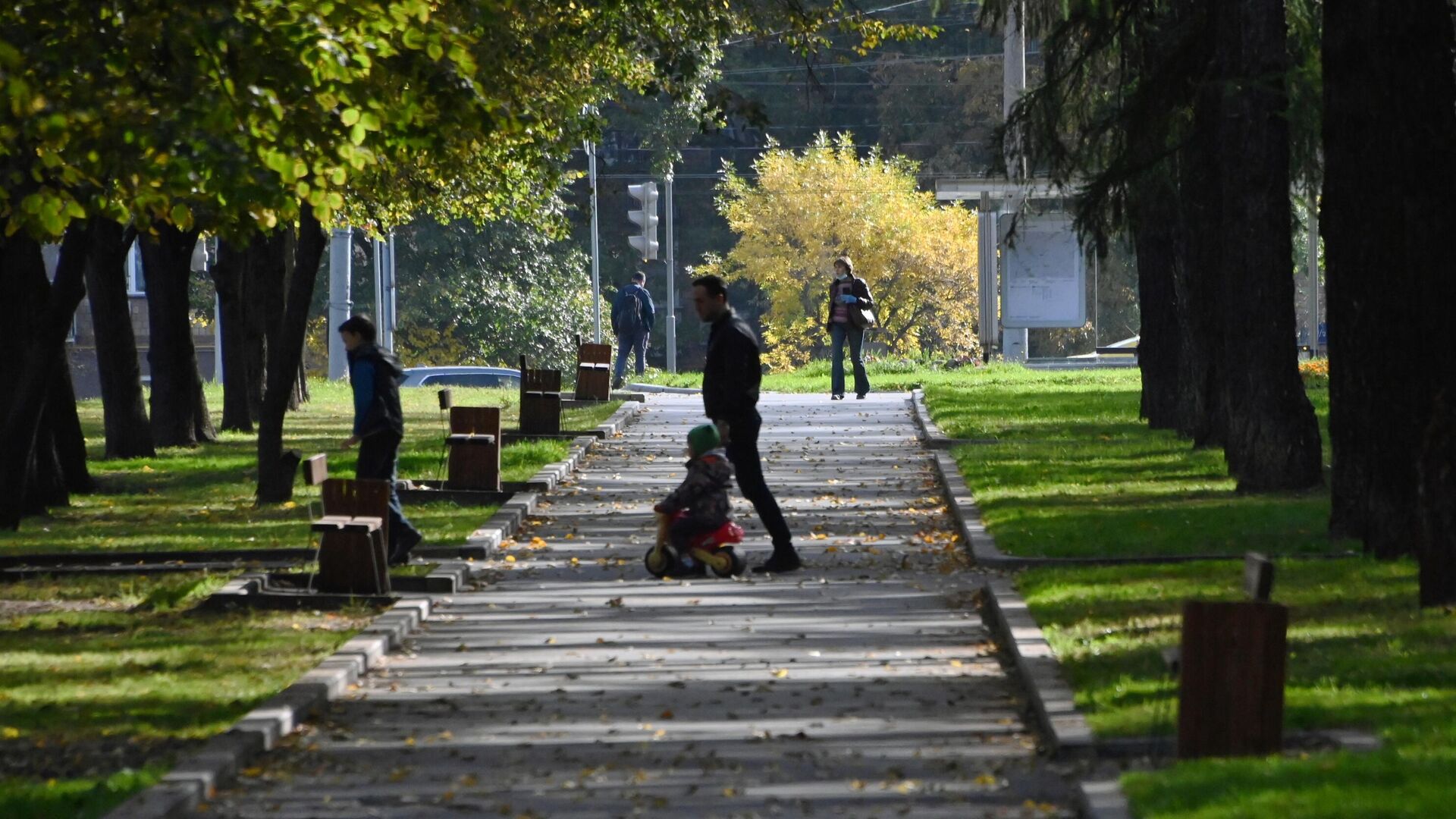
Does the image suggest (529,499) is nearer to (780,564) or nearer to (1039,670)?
(780,564)

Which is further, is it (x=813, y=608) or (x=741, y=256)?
(x=741, y=256)

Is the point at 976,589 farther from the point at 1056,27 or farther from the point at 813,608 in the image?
the point at 1056,27

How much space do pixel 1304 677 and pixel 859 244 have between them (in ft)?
182

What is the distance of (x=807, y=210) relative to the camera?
211ft

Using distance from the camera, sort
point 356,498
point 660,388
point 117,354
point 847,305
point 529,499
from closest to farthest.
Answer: point 356,498 → point 529,499 → point 117,354 → point 847,305 → point 660,388

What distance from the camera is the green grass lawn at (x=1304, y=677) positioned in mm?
6660

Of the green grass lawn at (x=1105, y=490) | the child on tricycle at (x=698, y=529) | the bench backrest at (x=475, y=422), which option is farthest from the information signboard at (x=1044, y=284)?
the child on tricycle at (x=698, y=529)

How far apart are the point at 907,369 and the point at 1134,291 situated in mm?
33684

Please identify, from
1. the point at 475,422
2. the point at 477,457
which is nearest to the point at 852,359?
the point at 475,422

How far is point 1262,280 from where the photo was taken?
1672cm

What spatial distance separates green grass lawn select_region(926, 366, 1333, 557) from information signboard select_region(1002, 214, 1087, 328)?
8.46 meters

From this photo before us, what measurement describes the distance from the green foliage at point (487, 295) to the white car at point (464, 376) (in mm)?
14144

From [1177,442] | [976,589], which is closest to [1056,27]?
[1177,442]

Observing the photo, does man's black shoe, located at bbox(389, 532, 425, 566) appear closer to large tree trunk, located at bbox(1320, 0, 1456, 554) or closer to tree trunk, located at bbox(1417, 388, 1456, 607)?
large tree trunk, located at bbox(1320, 0, 1456, 554)
